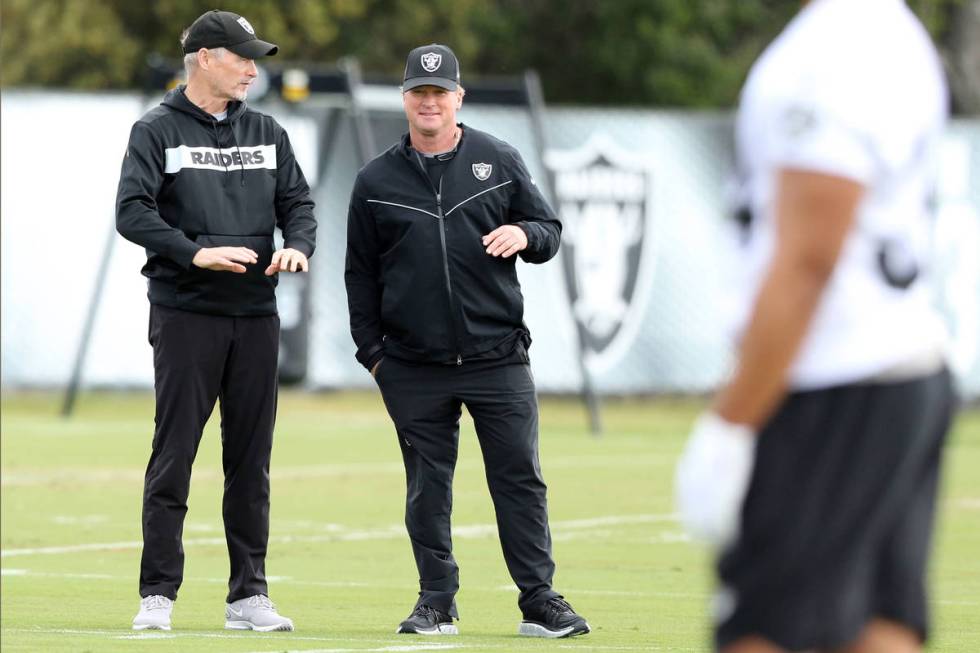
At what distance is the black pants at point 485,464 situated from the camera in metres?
7.86

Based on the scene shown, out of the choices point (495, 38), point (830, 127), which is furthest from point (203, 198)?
point (495, 38)

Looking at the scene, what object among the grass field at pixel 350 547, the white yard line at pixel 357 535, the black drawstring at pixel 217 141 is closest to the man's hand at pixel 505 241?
the black drawstring at pixel 217 141

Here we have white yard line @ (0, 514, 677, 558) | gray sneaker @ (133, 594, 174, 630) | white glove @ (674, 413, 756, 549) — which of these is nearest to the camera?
white glove @ (674, 413, 756, 549)

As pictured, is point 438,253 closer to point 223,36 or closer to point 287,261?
point 287,261

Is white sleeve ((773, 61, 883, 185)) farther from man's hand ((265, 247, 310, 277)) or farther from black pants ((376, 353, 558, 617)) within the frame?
black pants ((376, 353, 558, 617))

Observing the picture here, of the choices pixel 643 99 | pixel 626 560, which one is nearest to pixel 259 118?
pixel 626 560

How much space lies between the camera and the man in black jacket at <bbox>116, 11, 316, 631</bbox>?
7.69 meters

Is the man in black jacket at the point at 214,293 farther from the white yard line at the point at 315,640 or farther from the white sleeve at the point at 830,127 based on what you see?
the white sleeve at the point at 830,127

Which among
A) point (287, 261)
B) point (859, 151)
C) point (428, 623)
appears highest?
point (859, 151)

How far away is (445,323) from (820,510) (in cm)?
440

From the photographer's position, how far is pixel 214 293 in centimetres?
775

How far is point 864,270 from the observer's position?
353 cm

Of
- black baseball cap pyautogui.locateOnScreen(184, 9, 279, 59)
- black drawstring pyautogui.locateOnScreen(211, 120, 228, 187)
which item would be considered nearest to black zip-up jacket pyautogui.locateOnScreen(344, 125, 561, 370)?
black drawstring pyautogui.locateOnScreen(211, 120, 228, 187)

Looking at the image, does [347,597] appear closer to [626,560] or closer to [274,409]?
[274,409]
